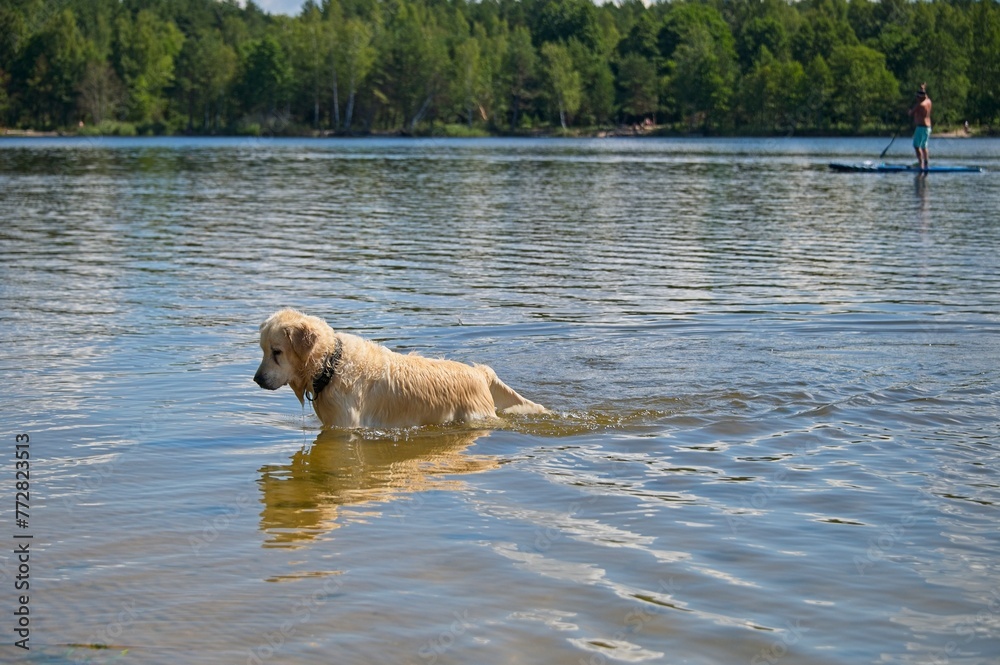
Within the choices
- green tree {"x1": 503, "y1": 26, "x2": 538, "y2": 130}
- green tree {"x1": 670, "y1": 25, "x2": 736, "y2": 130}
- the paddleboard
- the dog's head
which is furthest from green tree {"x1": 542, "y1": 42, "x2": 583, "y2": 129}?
the dog's head

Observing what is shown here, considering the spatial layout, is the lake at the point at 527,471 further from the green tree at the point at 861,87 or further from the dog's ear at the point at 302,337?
the green tree at the point at 861,87

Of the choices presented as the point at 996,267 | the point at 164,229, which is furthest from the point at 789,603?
the point at 164,229

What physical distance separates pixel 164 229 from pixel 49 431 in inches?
761

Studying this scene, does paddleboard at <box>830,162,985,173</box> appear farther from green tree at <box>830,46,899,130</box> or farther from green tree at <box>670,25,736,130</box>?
green tree at <box>670,25,736,130</box>

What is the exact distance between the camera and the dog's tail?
10.4 meters

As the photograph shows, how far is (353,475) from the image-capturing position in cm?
912

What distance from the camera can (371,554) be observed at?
23.7 ft

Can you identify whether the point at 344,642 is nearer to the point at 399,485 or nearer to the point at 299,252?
the point at 399,485

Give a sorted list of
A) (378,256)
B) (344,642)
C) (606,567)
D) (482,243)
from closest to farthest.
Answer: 1. (344,642)
2. (606,567)
3. (378,256)
4. (482,243)

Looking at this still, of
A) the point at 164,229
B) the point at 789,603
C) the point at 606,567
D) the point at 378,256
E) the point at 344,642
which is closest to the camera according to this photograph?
the point at 344,642

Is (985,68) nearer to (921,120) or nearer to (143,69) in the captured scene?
(921,120)

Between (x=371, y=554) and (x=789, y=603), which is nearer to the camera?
(x=789, y=603)

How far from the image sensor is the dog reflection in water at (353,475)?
7984 mm

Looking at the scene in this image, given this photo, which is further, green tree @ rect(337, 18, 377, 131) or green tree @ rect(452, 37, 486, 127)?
green tree @ rect(452, 37, 486, 127)
